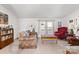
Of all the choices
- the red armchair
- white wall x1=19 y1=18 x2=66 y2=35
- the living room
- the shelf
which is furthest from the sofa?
white wall x1=19 y1=18 x2=66 y2=35

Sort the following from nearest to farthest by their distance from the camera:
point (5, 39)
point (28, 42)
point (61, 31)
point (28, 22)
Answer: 1. point (28, 22)
2. point (5, 39)
3. point (28, 42)
4. point (61, 31)

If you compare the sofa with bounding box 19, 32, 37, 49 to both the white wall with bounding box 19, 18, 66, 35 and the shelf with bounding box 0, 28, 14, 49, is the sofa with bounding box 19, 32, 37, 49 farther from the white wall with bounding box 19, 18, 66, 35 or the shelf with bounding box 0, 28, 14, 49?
the white wall with bounding box 19, 18, 66, 35

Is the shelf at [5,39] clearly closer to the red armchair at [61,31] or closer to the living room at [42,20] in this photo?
the living room at [42,20]

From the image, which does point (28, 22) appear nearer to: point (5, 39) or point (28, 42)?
point (5, 39)

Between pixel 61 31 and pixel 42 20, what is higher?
pixel 42 20

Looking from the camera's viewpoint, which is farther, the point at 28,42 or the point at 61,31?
the point at 61,31

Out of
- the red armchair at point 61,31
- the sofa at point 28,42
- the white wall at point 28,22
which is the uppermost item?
the white wall at point 28,22

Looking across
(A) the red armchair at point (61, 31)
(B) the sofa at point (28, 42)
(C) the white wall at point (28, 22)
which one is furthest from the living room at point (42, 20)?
(B) the sofa at point (28, 42)

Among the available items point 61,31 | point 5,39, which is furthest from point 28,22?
point 61,31

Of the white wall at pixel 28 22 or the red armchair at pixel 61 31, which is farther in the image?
the red armchair at pixel 61 31

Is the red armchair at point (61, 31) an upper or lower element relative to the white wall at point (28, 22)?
lower
